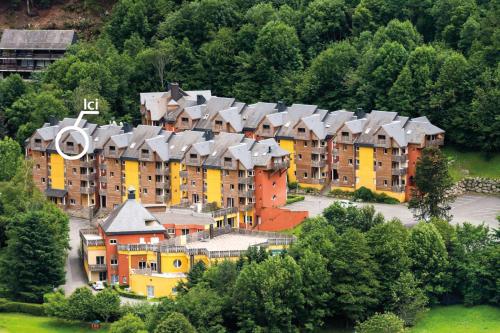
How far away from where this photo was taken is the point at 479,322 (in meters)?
128

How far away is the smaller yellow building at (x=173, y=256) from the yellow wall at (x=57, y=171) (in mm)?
20487

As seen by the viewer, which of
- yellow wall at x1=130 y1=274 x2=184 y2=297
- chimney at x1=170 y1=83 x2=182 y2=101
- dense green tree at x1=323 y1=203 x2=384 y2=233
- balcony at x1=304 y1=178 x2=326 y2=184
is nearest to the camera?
yellow wall at x1=130 y1=274 x2=184 y2=297

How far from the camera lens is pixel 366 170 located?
150 m

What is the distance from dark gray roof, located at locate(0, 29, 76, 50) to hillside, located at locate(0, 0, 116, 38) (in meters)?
6.68

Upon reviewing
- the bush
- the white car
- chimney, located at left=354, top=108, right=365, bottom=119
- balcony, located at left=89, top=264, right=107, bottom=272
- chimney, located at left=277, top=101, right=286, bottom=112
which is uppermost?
chimney, located at left=277, top=101, right=286, bottom=112

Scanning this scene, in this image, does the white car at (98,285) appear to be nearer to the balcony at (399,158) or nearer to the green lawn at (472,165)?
the balcony at (399,158)

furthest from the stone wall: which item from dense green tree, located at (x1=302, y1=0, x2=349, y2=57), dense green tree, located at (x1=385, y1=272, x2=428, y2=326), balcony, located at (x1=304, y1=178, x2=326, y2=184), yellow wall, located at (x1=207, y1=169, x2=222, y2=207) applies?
dense green tree, located at (x1=302, y1=0, x2=349, y2=57)

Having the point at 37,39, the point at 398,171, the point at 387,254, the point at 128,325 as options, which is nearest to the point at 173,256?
the point at 128,325

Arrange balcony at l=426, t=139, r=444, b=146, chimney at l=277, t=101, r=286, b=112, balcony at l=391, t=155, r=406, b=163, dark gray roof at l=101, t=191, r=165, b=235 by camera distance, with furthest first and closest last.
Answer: chimney at l=277, t=101, r=286, b=112
balcony at l=426, t=139, r=444, b=146
balcony at l=391, t=155, r=406, b=163
dark gray roof at l=101, t=191, r=165, b=235

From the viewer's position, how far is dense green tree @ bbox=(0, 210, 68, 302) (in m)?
133

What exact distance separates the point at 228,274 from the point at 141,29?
59.3m

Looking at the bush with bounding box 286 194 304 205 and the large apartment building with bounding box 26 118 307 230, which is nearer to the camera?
the large apartment building with bounding box 26 118 307 230

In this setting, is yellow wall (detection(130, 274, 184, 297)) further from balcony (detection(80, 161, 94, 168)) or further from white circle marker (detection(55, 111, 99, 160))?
white circle marker (detection(55, 111, 99, 160))

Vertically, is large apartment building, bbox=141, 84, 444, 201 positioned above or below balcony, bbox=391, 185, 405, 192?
above
